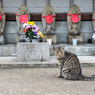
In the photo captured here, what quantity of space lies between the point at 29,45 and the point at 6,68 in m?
0.84

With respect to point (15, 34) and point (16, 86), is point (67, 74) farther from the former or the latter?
point (15, 34)

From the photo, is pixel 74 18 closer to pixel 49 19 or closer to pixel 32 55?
pixel 49 19

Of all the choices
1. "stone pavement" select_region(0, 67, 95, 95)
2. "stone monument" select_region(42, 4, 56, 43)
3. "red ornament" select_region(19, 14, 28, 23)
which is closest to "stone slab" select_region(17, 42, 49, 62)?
"stone pavement" select_region(0, 67, 95, 95)

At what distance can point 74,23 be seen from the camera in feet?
25.6

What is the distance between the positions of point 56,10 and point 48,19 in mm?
882

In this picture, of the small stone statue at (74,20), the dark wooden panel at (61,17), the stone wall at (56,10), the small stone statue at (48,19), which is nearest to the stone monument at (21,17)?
the dark wooden panel at (61,17)

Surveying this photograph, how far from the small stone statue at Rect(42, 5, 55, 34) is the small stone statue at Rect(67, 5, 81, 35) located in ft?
2.13

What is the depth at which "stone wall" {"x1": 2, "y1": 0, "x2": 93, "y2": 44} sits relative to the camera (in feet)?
27.2

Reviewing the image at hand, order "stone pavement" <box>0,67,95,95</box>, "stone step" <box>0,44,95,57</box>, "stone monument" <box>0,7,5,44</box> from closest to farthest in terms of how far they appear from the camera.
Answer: "stone pavement" <box>0,67,95,95</box>, "stone step" <box>0,44,95,57</box>, "stone monument" <box>0,7,5,44</box>

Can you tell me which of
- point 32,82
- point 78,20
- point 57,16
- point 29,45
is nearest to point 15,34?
point 57,16

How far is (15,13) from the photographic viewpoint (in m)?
8.18

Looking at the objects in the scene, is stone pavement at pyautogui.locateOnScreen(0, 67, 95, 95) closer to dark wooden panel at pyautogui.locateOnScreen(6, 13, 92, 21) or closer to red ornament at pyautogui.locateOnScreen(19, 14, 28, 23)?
red ornament at pyautogui.locateOnScreen(19, 14, 28, 23)

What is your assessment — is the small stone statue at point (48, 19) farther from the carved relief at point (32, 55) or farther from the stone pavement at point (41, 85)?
the stone pavement at point (41, 85)

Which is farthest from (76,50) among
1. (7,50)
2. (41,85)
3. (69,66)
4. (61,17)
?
(41,85)
